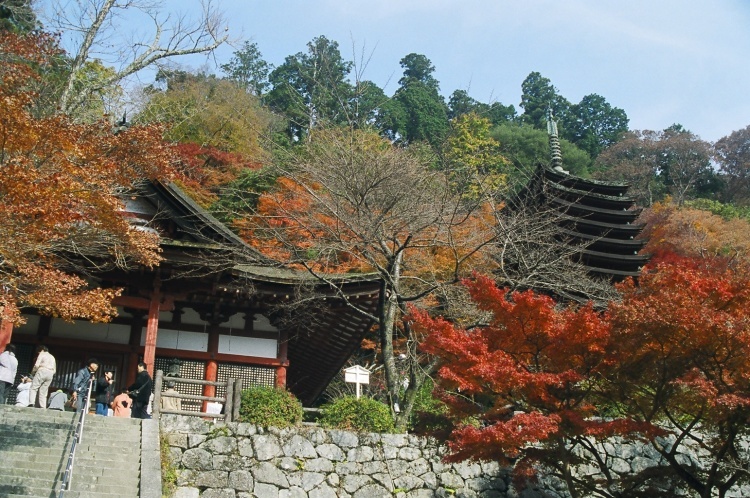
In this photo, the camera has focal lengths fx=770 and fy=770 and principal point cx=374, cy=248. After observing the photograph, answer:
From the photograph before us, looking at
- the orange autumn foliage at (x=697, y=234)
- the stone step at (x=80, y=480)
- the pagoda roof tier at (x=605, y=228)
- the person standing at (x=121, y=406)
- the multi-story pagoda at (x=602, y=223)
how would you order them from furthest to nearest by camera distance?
the orange autumn foliage at (x=697, y=234), the pagoda roof tier at (x=605, y=228), the multi-story pagoda at (x=602, y=223), the person standing at (x=121, y=406), the stone step at (x=80, y=480)

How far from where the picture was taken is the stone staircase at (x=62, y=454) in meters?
11.1

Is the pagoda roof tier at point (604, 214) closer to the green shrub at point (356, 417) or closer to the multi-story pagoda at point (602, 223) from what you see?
the multi-story pagoda at point (602, 223)

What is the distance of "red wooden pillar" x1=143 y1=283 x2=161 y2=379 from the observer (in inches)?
655

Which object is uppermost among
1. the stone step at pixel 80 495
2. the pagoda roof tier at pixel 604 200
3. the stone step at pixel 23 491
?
the pagoda roof tier at pixel 604 200

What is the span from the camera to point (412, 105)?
5397cm

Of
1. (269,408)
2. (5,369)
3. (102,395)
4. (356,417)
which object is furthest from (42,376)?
(356,417)

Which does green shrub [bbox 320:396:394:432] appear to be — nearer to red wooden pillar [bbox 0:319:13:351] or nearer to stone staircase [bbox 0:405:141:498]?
stone staircase [bbox 0:405:141:498]

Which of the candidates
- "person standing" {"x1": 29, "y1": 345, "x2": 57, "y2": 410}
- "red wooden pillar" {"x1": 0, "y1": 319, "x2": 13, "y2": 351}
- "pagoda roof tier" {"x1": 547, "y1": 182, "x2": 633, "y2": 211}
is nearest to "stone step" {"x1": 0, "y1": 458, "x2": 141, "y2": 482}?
"person standing" {"x1": 29, "y1": 345, "x2": 57, "y2": 410}

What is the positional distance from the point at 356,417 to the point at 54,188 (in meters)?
7.19

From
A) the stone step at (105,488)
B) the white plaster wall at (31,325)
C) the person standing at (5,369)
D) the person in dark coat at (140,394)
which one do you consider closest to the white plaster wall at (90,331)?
the white plaster wall at (31,325)

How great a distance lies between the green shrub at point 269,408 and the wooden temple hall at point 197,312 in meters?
3.09

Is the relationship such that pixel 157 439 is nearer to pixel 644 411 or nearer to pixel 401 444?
pixel 401 444

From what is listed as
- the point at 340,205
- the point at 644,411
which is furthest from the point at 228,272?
the point at 644,411

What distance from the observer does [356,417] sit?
50.4 feet
